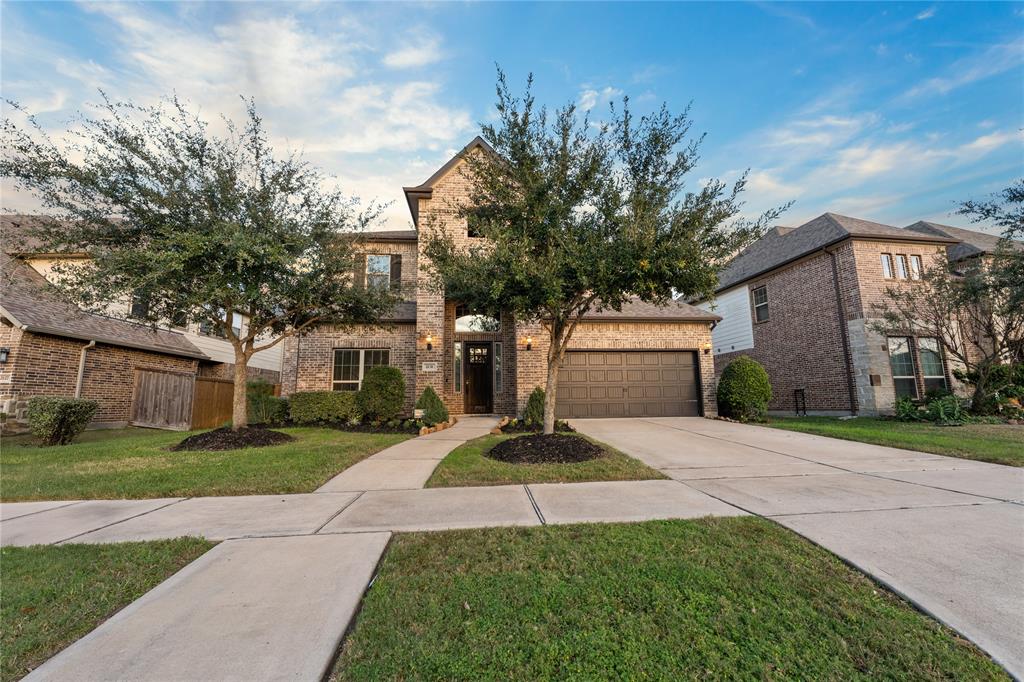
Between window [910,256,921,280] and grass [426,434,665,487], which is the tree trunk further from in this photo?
window [910,256,921,280]

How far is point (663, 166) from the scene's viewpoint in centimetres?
607

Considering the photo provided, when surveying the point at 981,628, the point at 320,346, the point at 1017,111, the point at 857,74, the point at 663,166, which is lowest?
the point at 981,628

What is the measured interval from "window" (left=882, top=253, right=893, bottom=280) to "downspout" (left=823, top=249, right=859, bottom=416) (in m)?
1.34

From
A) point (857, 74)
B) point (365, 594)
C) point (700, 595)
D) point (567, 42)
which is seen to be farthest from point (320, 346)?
point (857, 74)

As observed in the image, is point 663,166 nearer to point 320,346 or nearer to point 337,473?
point 337,473

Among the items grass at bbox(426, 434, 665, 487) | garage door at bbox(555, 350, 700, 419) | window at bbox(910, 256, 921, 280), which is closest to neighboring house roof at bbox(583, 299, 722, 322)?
garage door at bbox(555, 350, 700, 419)

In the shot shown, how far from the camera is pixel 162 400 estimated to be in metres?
12.7

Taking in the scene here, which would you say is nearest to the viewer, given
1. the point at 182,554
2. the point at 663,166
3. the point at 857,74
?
the point at 182,554

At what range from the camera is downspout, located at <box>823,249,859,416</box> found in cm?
1249

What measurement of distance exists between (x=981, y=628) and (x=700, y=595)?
1.21m

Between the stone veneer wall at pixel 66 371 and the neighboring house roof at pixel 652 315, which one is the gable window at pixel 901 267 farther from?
the stone veneer wall at pixel 66 371

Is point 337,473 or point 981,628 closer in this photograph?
point 981,628

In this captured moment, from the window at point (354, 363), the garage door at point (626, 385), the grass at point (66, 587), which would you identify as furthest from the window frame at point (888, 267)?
the grass at point (66, 587)

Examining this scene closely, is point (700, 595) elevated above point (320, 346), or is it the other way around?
point (320, 346)
